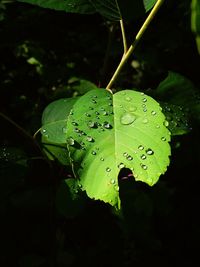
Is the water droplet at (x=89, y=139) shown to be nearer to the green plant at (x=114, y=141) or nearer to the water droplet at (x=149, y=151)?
the green plant at (x=114, y=141)

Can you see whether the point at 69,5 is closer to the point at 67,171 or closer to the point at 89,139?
the point at 89,139

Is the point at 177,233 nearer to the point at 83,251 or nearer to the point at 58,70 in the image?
the point at 83,251

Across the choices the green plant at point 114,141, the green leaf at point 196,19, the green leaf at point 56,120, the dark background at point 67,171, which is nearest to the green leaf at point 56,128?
the green leaf at point 56,120

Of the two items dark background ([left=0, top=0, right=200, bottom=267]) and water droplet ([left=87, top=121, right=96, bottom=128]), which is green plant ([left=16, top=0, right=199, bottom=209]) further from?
dark background ([left=0, top=0, right=200, bottom=267])

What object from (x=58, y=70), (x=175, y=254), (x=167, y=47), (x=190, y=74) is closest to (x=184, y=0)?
(x=167, y=47)

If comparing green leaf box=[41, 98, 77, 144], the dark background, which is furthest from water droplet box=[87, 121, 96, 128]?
the dark background

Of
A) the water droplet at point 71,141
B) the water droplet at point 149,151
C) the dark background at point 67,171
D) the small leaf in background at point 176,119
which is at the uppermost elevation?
the water droplet at point 71,141
